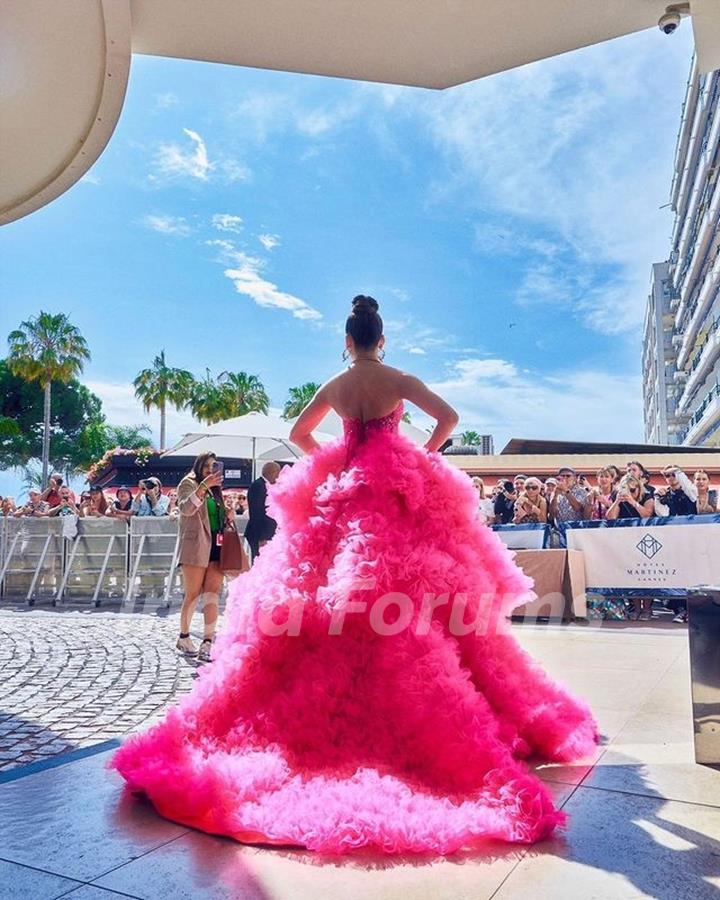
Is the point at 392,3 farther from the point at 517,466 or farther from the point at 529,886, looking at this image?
the point at 517,466

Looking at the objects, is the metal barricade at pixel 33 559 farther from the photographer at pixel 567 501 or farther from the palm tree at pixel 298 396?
the palm tree at pixel 298 396

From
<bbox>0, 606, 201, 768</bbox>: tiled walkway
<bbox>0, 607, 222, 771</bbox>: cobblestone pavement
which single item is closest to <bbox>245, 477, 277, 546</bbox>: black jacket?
<bbox>0, 607, 222, 771</bbox>: cobblestone pavement

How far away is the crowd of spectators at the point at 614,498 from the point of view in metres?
8.50

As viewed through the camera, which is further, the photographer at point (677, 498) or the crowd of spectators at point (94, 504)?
the crowd of spectators at point (94, 504)

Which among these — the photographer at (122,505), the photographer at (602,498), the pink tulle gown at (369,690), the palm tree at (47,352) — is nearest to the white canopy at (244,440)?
the photographer at (122,505)

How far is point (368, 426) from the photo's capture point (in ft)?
9.93

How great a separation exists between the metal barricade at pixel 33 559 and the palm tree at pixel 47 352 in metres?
33.2

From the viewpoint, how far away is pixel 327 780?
7.64 feet

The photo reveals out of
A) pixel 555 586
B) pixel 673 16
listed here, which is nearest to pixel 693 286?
pixel 555 586

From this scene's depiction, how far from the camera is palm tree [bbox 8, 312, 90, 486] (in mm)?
41281

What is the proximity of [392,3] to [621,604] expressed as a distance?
22.8ft

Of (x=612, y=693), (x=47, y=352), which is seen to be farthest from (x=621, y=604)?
(x=47, y=352)

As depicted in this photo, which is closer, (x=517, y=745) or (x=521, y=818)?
(x=521, y=818)

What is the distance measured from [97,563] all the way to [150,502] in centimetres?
130
